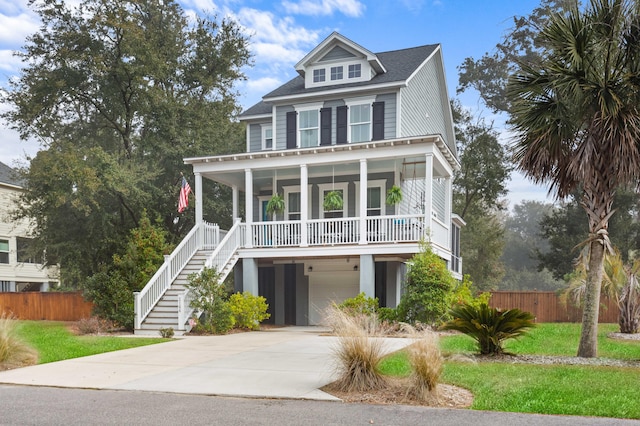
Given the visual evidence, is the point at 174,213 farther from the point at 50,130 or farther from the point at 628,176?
the point at 628,176

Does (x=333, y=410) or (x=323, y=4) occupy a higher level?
(x=323, y=4)

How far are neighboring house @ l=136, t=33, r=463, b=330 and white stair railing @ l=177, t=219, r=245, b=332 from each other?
54mm

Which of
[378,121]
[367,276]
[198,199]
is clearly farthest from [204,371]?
[378,121]

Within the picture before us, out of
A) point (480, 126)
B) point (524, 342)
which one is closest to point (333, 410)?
point (524, 342)

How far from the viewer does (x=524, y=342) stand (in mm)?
12734

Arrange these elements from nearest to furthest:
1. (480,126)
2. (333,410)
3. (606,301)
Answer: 1. (333,410)
2. (606,301)
3. (480,126)

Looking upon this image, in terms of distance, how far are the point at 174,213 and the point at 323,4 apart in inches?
438

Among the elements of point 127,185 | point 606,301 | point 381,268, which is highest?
point 127,185

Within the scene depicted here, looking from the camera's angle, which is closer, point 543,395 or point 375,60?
point 543,395

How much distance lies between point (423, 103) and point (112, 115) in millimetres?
13388

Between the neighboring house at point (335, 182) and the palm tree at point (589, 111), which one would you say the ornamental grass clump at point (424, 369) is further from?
the neighboring house at point (335, 182)

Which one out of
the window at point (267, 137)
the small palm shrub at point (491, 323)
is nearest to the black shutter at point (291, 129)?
the window at point (267, 137)

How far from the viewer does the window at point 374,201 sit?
20.4m

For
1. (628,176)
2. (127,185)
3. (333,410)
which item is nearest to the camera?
(333,410)
